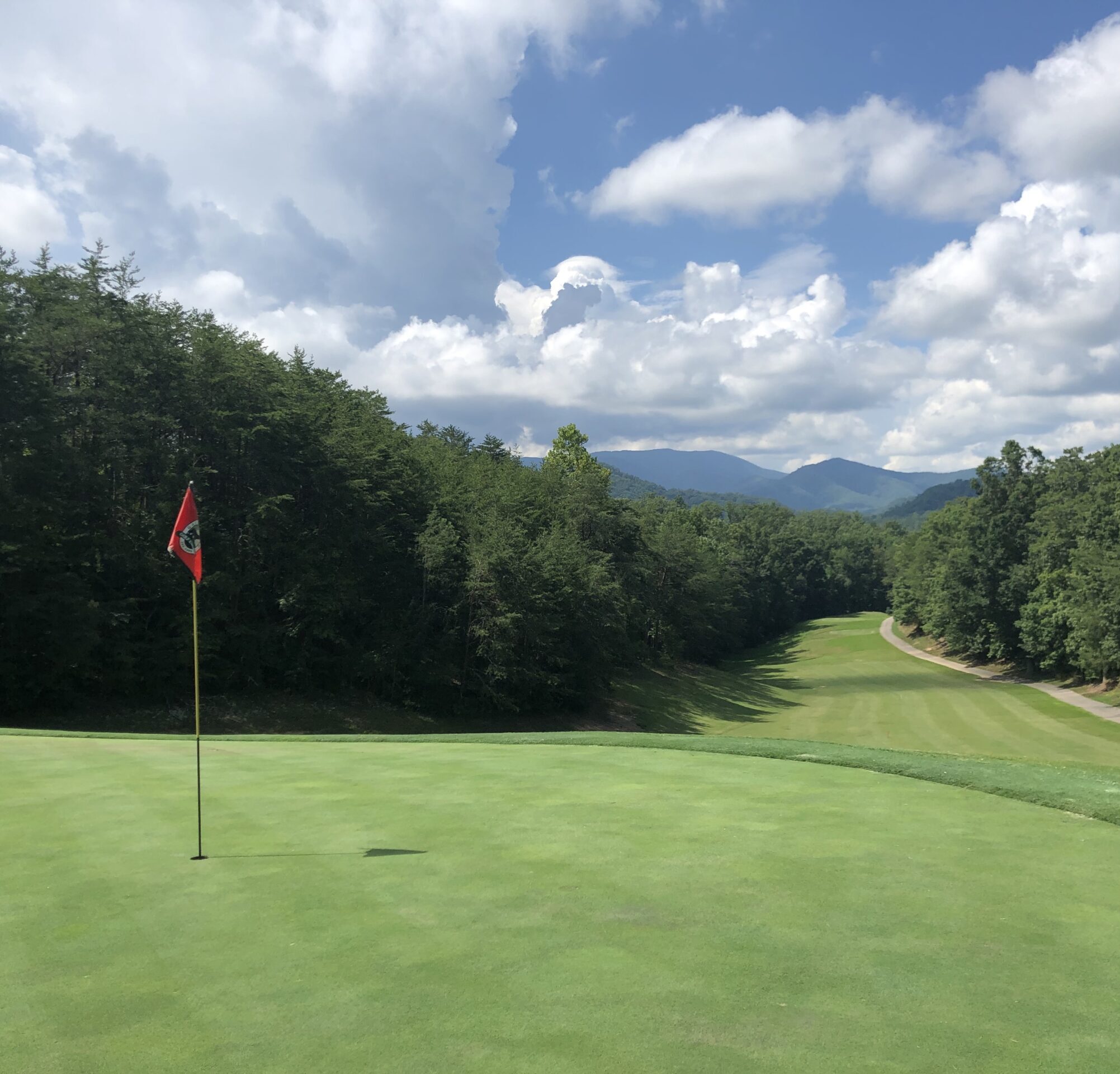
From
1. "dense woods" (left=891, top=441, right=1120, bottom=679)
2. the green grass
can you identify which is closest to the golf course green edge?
the green grass

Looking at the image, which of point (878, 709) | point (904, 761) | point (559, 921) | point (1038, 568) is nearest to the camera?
point (559, 921)

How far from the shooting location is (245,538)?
113ft

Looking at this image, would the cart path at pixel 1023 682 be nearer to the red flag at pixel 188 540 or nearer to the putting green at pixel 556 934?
the putting green at pixel 556 934

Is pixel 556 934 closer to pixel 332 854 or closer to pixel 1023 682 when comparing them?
pixel 332 854

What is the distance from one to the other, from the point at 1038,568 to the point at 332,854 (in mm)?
65183

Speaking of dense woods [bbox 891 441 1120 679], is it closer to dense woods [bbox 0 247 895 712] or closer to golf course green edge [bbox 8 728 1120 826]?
dense woods [bbox 0 247 895 712]

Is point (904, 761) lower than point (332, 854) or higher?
lower

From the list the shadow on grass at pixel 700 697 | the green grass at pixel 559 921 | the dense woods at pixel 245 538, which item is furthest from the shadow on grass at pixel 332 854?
the shadow on grass at pixel 700 697

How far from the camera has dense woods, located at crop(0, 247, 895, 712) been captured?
27734 millimetres

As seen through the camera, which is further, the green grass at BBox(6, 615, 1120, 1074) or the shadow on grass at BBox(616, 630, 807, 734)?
the shadow on grass at BBox(616, 630, 807, 734)

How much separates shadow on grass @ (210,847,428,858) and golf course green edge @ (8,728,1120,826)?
7.90m

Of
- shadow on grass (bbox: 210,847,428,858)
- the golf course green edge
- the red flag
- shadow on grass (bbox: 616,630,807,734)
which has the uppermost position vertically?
the red flag

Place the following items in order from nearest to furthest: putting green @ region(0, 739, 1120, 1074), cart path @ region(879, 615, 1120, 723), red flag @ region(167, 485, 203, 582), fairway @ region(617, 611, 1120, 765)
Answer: putting green @ region(0, 739, 1120, 1074) < red flag @ region(167, 485, 203, 582) < fairway @ region(617, 611, 1120, 765) < cart path @ region(879, 615, 1120, 723)

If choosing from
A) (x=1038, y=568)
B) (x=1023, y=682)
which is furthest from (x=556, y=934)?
(x=1038, y=568)
